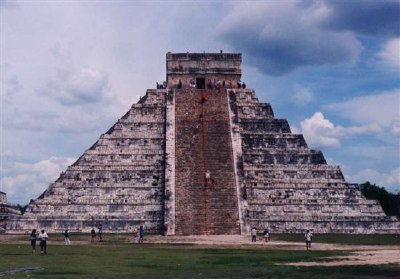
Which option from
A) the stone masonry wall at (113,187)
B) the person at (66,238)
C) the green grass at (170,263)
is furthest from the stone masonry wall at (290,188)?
the green grass at (170,263)

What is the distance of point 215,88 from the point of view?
3812 centimetres

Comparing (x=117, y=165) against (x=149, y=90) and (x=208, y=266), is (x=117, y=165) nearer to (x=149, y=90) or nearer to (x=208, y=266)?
(x=149, y=90)

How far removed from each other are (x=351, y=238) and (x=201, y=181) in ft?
22.0

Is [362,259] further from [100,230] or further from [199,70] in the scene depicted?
[199,70]

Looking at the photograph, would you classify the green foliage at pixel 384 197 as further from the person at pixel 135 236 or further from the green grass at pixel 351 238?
the person at pixel 135 236

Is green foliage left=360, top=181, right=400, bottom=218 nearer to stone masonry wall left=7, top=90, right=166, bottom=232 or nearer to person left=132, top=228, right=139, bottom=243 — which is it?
stone masonry wall left=7, top=90, right=166, bottom=232

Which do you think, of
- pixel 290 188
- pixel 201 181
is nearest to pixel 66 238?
pixel 201 181

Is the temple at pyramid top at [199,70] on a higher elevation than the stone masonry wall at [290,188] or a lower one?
higher

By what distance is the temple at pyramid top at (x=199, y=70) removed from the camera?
3909 cm

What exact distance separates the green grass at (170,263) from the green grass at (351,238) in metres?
5.01

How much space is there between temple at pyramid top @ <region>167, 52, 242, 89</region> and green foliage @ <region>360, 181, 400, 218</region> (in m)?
14.7

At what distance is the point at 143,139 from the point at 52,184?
477 centimetres

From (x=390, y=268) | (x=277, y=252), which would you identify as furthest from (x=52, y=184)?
(x=390, y=268)

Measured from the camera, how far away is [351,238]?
26938 mm
